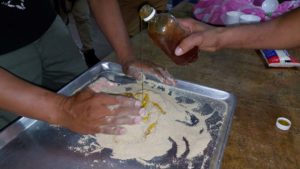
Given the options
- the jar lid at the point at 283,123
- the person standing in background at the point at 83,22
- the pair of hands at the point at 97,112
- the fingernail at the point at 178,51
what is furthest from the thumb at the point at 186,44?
the person standing in background at the point at 83,22

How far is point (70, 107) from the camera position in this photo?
35.1 inches

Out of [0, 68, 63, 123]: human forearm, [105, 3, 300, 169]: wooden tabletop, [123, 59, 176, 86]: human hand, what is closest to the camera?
[0, 68, 63, 123]: human forearm

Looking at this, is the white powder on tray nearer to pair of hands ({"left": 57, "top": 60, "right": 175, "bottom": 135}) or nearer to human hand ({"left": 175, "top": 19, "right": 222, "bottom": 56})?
pair of hands ({"left": 57, "top": 60, "right": 175, "bottom": 135})

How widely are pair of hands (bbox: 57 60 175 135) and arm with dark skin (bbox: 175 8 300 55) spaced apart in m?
0.42

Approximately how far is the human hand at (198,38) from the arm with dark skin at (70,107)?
1.00 feet

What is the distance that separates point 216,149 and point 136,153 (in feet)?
0.88

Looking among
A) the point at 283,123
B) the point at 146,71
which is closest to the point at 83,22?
the point at 146,71

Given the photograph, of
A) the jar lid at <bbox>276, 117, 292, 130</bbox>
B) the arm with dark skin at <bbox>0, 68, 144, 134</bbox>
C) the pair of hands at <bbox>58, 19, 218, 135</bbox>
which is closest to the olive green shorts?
the arm with dark skin at <bbox>0, 68, 144, 134</bbox>

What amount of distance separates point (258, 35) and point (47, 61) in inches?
36.9

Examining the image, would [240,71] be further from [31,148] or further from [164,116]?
[31,148]

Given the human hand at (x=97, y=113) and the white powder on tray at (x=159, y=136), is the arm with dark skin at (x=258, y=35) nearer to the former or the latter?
the white powder on tray at (x=159, y=136)

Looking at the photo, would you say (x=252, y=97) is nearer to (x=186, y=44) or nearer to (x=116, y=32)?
(x=186, y=44)

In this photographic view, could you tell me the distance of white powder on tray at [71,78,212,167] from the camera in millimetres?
962

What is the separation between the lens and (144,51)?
5.27 feet
